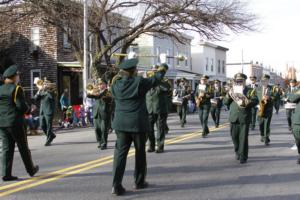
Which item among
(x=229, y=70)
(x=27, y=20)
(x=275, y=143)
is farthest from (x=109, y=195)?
(x=229, y=70)

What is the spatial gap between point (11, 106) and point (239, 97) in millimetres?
4505

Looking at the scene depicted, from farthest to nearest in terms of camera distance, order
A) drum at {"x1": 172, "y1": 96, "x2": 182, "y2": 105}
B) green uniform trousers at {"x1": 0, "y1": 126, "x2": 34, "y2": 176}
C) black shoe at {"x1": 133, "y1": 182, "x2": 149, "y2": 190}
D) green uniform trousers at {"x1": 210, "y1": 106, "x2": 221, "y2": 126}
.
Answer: drum at {"x1": 172, "y1": 96, "x2": 182, "y2": 105}, green uniform trousers at {"x1": 210, "y1": 106, "x2": 221, "y2": 126}, green uniform trousers at {"x1": 0, "y1": 126, "x2": 34, "y2": 176}, black shoe at {"x1": 133, "y1": 182, "x2": 149, "y2": 190}

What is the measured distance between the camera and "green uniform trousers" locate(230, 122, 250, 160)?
9.31 metres

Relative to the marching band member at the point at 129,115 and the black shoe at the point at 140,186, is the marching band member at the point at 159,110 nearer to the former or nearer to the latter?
the black shoe at the point at 140,186

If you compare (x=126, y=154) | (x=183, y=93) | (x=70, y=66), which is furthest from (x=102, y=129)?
(x=70, y=66)

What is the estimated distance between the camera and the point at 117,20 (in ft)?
84.9

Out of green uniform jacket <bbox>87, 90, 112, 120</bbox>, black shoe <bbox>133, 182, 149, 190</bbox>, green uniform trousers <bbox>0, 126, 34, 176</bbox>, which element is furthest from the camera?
green uniform jacket <bbox>87, 90, 112, 120</bbox>

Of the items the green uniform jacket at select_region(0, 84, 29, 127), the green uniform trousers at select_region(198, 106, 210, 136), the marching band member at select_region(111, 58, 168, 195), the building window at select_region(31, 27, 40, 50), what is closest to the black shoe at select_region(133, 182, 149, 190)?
the marching band member at select_region(111, 58, 168, 195)

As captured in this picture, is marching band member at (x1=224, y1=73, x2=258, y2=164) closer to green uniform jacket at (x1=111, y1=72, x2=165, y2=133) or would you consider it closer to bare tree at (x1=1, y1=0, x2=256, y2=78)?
green uniform jacket at (x1=111, y1=72, x2=165, y2=133)

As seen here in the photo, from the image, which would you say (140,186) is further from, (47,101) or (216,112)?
(216,112)

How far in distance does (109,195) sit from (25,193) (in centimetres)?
127

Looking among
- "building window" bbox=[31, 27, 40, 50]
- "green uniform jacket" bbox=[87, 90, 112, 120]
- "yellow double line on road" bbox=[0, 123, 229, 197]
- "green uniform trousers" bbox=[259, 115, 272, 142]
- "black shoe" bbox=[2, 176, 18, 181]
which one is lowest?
"yellow double line on road" bbox=[0, 123, 229, 197]

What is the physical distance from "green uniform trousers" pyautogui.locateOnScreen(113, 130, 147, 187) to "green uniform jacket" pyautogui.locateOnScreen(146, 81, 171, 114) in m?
4.09

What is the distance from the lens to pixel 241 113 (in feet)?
31.0
